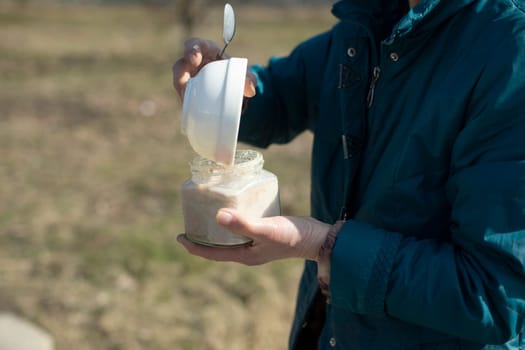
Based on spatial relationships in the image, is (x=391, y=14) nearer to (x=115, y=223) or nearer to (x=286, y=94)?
(x=286, y=94)

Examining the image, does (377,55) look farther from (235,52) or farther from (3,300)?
(235,52)

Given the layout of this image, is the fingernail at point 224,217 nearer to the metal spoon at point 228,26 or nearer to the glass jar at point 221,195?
the glass jar at point 221,195

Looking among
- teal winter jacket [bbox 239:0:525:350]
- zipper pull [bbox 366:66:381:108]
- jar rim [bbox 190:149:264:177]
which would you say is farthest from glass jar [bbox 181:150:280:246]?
zipper pull [bbox 366:66:381:108]

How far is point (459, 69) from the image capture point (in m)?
1.05

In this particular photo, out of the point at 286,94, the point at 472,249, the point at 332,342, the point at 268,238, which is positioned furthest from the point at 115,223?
the point at 472,249

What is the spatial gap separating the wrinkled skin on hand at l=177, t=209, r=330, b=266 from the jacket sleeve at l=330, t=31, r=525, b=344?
5 cm

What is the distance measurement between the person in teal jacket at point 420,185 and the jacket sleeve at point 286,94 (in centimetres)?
16

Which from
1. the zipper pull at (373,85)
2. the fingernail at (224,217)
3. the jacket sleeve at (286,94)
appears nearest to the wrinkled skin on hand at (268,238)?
the fingernail at (224,217)

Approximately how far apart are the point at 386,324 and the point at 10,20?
13263 mm

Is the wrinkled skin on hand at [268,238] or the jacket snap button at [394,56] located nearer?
the wrinkled skin on hand at [268,238]

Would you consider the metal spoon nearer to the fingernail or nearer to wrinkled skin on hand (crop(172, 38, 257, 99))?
wrinkled skin on hand (crop(172, 38, 257, 99))

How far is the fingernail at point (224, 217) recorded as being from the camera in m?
1.01

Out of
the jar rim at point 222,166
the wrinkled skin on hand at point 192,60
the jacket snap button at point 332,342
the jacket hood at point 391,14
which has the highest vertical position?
the jacket hood at point 391,14

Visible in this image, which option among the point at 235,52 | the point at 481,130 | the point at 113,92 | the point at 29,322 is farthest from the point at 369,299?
the point at 235,52
